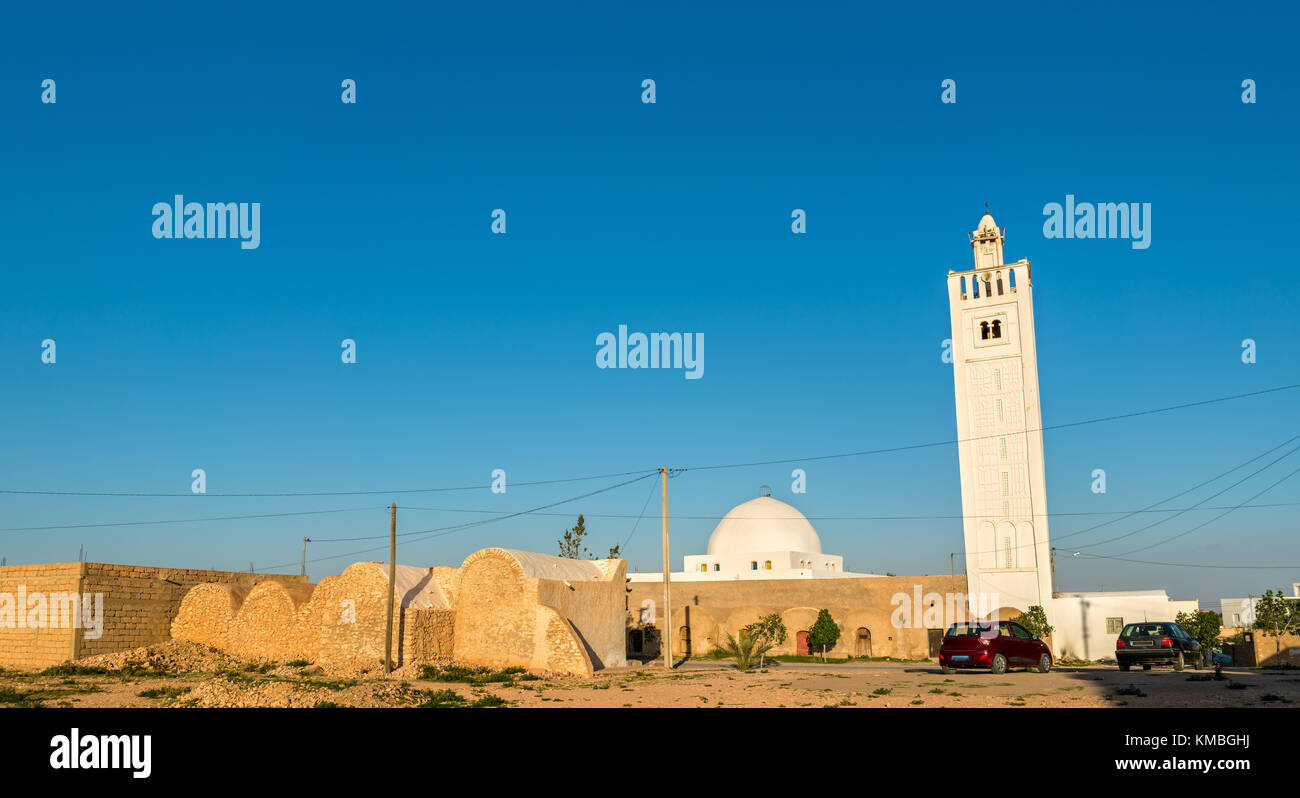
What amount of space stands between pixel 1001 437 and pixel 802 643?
15.7 meters

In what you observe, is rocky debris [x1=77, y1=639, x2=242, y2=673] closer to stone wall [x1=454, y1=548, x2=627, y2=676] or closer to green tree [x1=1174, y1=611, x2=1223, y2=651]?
stone wall [x1=454, y1=548, x2=627, y2=676]

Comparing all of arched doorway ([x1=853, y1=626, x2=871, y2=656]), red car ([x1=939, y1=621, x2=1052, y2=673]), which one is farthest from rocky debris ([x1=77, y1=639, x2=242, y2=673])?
arched doorway ([x1=853, y1=626, x2=871, y2=656])

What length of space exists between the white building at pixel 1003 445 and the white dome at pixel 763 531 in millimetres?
11632

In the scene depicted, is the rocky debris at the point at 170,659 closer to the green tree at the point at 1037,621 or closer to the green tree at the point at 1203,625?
the green tree at the point at 1037,621

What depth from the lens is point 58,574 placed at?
103 feet

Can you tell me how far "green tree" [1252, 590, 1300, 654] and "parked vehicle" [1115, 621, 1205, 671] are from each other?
15875 millimetres

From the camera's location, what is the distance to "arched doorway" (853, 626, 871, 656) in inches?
1790

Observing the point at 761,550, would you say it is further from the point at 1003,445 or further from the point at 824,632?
the point at 1003,445

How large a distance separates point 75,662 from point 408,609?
1135 cm

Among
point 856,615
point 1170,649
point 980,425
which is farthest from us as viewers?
point 980,425

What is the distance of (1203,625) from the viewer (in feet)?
143

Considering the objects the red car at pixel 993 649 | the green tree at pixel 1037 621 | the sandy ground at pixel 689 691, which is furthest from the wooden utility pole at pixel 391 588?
the green tree at pixel 1037 621
